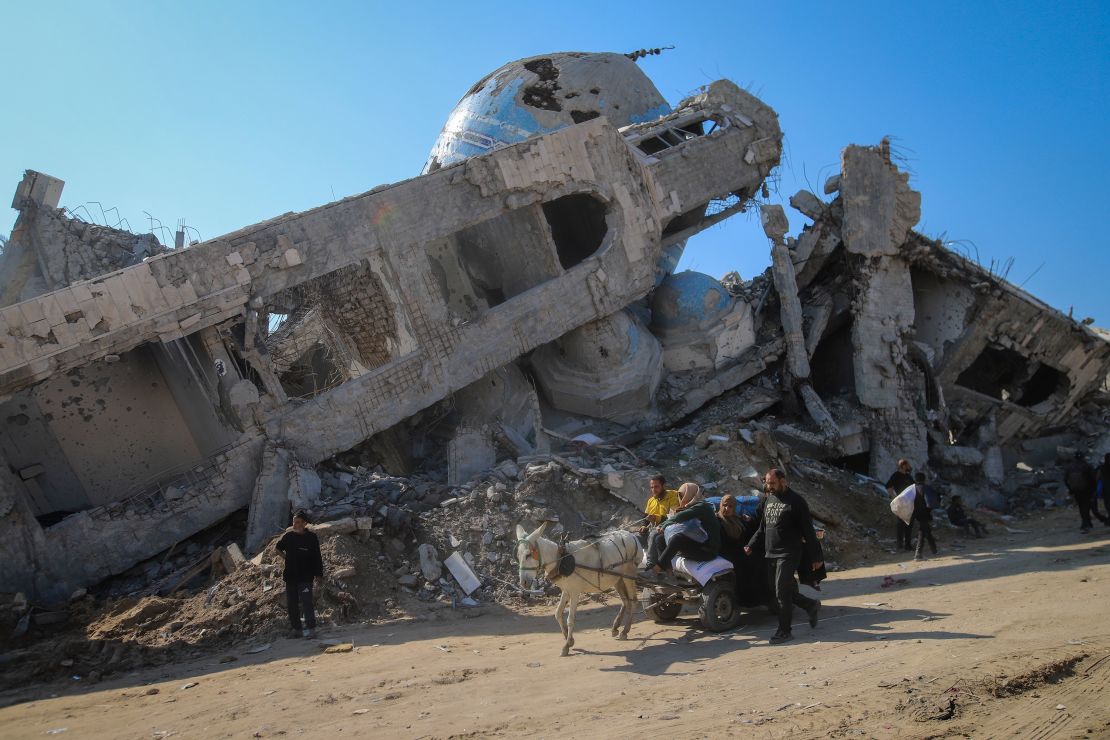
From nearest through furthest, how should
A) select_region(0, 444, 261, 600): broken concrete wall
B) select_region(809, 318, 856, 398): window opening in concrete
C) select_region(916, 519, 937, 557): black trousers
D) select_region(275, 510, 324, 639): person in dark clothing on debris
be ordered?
select_region(275, 510, 324, 639): person in dark clothing on debris
select_region(0, 444, 261, 600): broken concrete wall
select_region(916, 519, 937, 557): black trousers
select_region(809, 318, 856, 398): window opening in concrete

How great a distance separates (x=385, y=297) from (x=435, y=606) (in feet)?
15.2

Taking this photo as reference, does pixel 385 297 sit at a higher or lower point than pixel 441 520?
higher

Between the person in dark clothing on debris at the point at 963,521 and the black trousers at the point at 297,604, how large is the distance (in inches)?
345

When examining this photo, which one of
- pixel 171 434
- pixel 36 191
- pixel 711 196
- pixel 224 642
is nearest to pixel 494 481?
pixel 224 642

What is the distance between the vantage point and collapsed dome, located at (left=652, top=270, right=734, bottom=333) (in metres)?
15.0

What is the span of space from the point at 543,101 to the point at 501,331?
6038 millimetres

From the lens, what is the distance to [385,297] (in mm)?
11984

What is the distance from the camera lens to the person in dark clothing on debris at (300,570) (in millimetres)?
7996

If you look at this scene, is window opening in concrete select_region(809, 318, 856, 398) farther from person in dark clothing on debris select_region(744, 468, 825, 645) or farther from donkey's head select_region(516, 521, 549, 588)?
donkey's head select_region(516, 521, 549, 588)

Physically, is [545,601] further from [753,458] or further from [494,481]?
[753,458]

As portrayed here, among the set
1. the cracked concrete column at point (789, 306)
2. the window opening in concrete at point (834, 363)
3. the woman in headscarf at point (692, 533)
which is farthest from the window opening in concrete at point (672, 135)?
the woman in headscarf at point (692, 533)

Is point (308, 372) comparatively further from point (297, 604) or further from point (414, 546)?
point (297, 604)

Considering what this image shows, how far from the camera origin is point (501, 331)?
1273cm

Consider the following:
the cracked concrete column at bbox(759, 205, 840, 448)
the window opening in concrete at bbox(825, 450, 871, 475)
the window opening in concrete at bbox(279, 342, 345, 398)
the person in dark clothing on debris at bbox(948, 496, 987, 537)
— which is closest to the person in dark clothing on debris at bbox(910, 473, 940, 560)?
the person in dark clothing on debris at bbox(948, 496, 987, 537)
